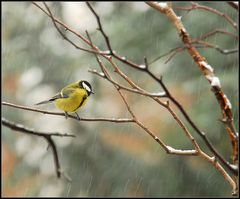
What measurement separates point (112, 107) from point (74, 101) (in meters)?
7.40

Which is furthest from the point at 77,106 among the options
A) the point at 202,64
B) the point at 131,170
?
the point at 131,170

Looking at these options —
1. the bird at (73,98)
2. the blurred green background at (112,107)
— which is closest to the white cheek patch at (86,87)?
the bird at (73,98)

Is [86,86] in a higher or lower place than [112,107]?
lower

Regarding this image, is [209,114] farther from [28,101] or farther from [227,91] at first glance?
[28,101]

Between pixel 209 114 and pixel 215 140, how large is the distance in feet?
1.22

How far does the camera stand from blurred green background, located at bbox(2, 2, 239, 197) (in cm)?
725

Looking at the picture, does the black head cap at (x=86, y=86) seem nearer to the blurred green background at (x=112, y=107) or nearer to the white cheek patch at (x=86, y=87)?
the white cheek patch at (x=86, y=87)

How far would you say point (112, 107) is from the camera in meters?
10.1

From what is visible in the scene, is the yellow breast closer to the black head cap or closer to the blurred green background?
the black head cap

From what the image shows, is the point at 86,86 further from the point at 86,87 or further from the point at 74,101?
the point at 74,101

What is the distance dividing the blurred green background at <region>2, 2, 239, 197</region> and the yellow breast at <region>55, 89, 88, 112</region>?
3906 millimetres

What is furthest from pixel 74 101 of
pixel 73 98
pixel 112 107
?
pixel 112 107

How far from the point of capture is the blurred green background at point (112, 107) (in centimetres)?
725

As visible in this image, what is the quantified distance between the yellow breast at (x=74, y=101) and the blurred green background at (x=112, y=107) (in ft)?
12.8
